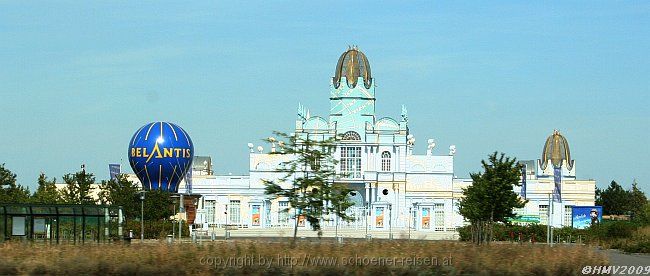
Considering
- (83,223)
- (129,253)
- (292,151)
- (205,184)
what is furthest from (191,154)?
(129,253)

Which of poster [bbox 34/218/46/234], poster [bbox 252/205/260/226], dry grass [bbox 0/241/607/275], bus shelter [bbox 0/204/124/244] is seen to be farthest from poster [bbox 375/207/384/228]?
dry grass [bbox 0/241/607/275]

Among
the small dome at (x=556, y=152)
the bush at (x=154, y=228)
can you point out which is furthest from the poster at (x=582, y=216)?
the small dome at (x=556, y=152)

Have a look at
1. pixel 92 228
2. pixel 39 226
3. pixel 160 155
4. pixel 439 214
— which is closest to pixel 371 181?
pixel 439 214

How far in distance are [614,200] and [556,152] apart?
3548cm

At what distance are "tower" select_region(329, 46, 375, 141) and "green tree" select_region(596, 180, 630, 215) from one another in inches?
2418

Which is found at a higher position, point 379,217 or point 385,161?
point 385,161

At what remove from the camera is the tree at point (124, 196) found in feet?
280

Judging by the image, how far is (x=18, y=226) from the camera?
4494 centimetres

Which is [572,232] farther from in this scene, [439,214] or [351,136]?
[351,136]

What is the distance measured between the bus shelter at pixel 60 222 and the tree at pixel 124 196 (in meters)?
32.0

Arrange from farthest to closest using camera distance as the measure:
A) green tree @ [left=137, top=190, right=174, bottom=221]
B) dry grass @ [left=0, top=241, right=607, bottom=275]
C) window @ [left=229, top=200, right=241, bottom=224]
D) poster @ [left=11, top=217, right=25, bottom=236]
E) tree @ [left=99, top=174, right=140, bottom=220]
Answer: window @ [left=229, top=200, right=241, bottom=224]
green tree @ [left=137, top=190, right=174, bottom=221]
tree @ [left=99, top=174, right=140, bottom=220]
poster @ [left=11, top=217, right=25, bottom=236]
dry grass @ [left=0, top=241, right=607, bottom=275]

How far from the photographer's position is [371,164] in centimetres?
10856

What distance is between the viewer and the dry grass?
998 inches

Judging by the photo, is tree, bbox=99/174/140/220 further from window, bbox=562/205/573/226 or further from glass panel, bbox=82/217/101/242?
window, bbox=562/205/573/226
